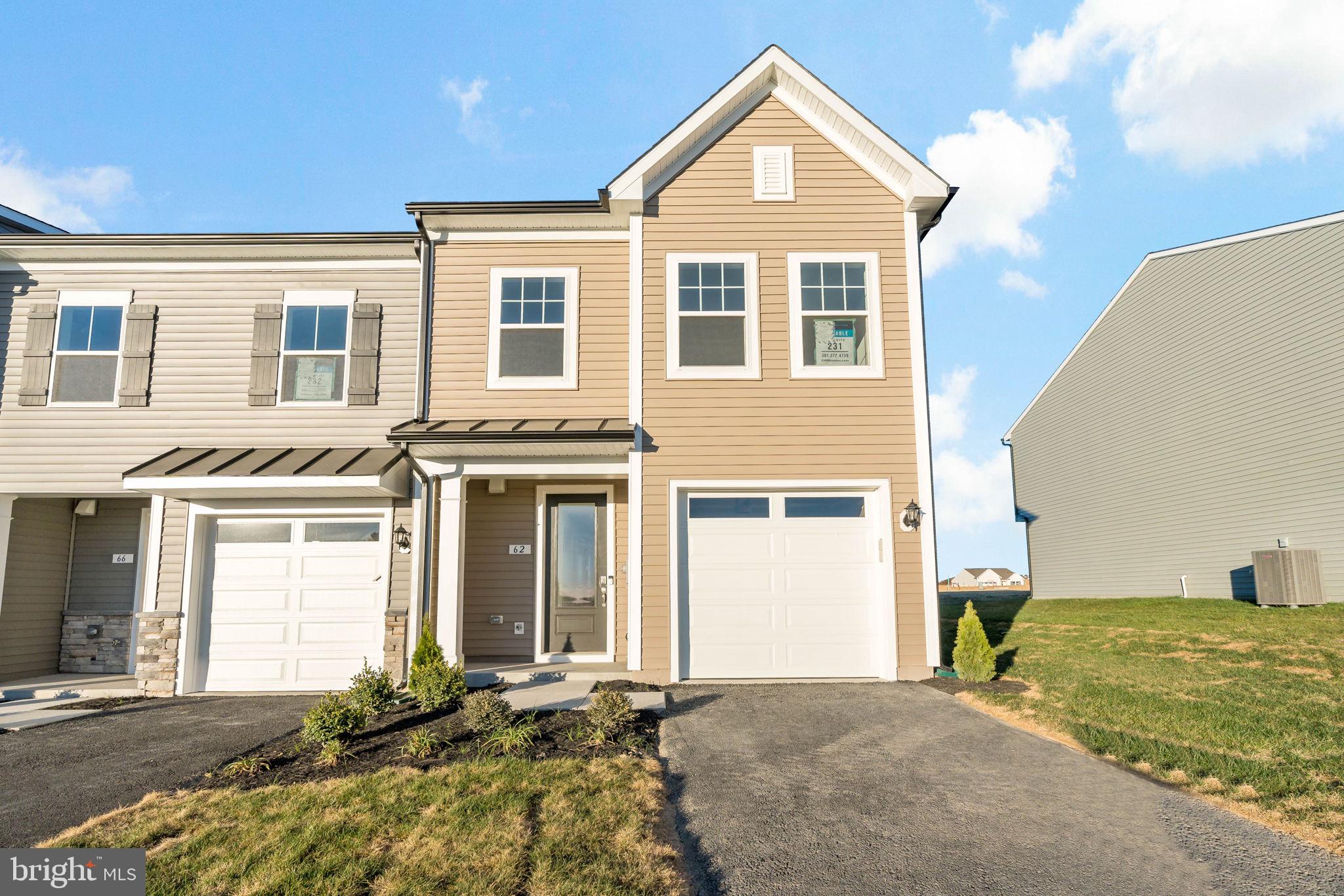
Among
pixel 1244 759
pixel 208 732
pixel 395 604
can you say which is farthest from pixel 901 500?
pixel 208 732

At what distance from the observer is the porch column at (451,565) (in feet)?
31.8

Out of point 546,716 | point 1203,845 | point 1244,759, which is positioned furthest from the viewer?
point 546,716

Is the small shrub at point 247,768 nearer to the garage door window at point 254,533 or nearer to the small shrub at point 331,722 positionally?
the small shrub at point 331,722

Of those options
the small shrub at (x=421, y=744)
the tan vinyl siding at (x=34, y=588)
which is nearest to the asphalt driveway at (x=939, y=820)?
the small shrub at (x=421, y=744)

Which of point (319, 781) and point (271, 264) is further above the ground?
point (271, 264)

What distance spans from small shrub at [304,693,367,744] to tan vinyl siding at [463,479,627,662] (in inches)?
167

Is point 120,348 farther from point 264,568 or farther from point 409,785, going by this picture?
point 409,785

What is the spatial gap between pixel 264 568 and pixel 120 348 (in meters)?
3.70

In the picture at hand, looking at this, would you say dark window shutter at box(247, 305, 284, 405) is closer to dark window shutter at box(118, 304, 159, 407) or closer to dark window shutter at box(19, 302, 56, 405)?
dark window shutter at box(118, 304, 159, 407)

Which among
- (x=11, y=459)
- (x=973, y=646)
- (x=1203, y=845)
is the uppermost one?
(x=11, y=459)

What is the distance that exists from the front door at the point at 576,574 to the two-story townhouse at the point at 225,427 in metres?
2.09

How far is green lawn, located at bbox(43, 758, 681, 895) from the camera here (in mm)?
4262

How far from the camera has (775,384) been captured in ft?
33.1

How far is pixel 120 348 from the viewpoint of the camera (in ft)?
35.9
